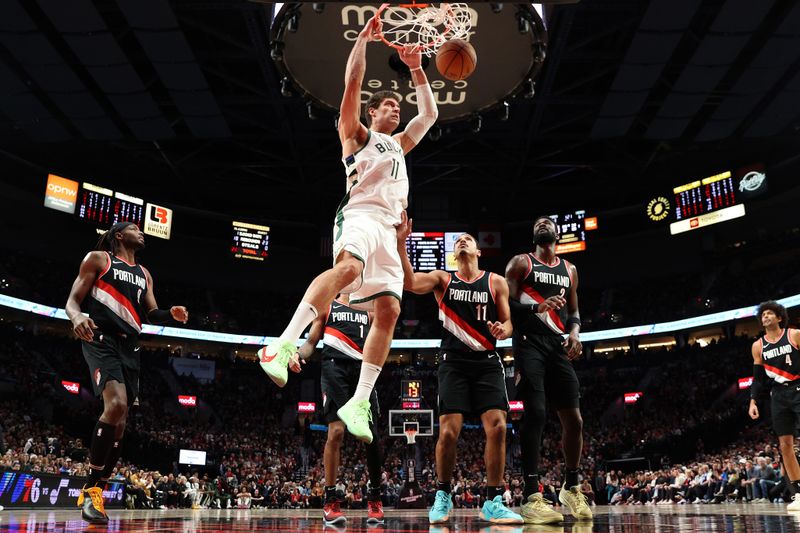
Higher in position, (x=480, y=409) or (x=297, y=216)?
(x=297, y=216)

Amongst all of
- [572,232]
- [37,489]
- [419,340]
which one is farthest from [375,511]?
[419,340]

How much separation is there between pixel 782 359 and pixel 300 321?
5963 millimetres

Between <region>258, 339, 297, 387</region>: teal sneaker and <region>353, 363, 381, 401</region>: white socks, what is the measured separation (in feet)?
1.94

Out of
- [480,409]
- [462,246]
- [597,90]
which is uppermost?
[597,90]

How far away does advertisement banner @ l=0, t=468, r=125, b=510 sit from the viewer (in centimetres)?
1162

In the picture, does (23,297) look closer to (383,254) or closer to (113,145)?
(113,145)

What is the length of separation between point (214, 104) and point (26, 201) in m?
12.3

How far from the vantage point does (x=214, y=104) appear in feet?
63.1

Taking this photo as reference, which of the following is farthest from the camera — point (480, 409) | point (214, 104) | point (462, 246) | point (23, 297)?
point (23, 297)

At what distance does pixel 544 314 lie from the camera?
17.9ft

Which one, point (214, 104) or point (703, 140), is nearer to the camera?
point (214, 104)

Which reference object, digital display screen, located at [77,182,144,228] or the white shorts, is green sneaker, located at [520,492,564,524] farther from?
digital display screen, located at [77,182,144,228]

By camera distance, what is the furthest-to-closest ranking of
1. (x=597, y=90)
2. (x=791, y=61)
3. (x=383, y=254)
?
(x=597, y=90) < (x=791, y=61) < (x=383, y=254)

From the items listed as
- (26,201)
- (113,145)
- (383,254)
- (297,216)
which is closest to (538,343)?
(383,254)
